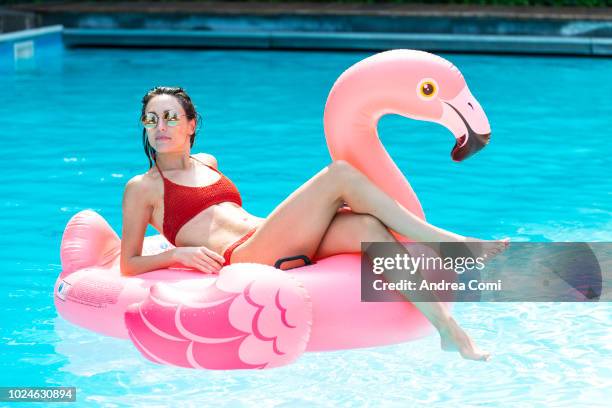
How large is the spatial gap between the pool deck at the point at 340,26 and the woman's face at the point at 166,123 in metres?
8.15

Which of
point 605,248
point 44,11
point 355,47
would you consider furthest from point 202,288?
point 44,11

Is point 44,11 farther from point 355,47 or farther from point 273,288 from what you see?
point 273,288

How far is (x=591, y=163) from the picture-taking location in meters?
7.20

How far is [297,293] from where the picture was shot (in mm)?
3740

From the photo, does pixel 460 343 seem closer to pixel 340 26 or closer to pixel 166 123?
pixel 166 123

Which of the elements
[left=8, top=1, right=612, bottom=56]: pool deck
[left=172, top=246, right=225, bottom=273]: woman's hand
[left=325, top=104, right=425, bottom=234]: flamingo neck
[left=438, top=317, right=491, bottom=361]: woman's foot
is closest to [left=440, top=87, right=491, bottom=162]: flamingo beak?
[left=325, top=104, right=425, bottom=234]: flamingo neck

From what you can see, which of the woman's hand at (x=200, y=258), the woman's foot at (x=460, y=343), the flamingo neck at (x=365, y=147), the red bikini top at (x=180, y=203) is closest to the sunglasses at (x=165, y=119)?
the red bikini top at (x=180, y=203)

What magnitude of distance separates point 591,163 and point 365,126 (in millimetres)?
3545

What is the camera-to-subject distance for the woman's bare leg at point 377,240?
3758 mm

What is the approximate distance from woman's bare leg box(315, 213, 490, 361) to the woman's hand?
1.23 feet

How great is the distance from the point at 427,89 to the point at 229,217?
2.85 feet

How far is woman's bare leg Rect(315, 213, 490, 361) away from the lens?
3.76m

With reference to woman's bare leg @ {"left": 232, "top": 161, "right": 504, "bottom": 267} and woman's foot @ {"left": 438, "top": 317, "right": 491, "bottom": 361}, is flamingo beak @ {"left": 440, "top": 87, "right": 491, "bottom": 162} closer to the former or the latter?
woman's bare leg @ {"left": 232, "top": 161, "right": 504, "bottom": 267}
